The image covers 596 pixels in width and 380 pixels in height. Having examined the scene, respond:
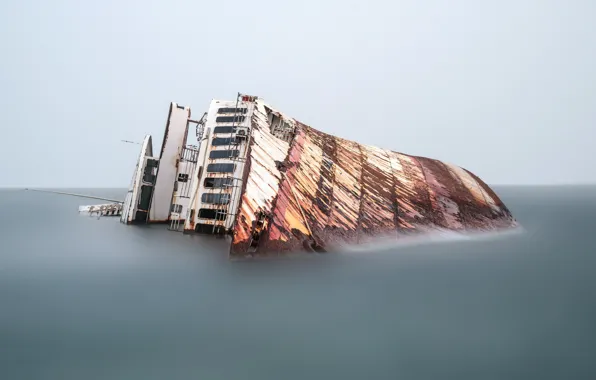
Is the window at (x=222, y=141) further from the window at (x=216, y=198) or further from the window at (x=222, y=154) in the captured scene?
the window at (x=216, y=198)

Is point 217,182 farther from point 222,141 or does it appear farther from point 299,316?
point 299,316

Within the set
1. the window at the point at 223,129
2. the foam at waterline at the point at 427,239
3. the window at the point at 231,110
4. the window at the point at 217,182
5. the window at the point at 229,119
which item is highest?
the window at the point at 231,110

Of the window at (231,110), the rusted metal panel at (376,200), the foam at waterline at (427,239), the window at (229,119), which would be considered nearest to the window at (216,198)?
the window at (229,119)

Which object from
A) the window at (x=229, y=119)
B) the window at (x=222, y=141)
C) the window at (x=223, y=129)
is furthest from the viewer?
the window at (x=223, y=129)

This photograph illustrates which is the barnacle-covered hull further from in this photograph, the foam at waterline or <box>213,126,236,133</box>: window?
<box>213,126,236,133</box>: window

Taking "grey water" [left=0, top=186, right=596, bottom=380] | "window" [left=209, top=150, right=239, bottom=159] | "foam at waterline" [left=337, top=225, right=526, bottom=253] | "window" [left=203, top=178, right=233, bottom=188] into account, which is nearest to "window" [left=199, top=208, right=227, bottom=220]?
"window" [left=203, top=178, right=233, bottom=188]

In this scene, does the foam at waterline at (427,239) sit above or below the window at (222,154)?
below
